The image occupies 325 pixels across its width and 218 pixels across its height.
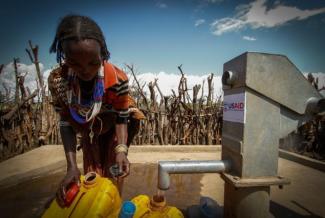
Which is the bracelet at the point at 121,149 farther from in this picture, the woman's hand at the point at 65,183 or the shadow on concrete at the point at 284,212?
the shadow on concrete at the point at 284,212

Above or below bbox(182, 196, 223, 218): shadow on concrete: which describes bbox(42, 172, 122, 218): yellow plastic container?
above

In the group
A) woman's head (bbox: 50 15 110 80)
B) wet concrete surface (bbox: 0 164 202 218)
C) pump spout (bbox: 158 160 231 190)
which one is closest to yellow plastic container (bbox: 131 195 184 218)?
pump spout (bbox: 158 160 231 190)

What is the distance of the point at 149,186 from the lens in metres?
4.20

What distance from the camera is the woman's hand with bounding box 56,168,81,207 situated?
1.54 metres

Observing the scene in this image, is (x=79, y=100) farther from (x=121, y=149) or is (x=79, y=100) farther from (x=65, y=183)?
(x=65, y=183)

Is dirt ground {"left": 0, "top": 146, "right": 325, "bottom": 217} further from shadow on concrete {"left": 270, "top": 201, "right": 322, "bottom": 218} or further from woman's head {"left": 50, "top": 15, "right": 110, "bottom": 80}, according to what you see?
woman's head {"left": 50, "top": 15, "right": 110, "bottom": 80}

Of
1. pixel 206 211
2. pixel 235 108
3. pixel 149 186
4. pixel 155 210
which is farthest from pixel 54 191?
pixel 235 108

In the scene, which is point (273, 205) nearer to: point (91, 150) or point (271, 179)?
point (271, 179)

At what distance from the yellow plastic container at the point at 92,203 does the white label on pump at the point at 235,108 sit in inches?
37.9

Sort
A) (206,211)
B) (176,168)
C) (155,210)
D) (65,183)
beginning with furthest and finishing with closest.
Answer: (206,211) < (176,168) < (155,210) < (65,183)

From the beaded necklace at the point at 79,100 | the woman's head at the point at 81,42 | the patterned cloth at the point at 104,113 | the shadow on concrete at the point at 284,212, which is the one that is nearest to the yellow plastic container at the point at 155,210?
the patterned cloth at the point at 104,113

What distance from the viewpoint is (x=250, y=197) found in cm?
181

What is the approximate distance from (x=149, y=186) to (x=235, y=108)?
2.72 metres

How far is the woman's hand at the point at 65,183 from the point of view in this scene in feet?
5.04
